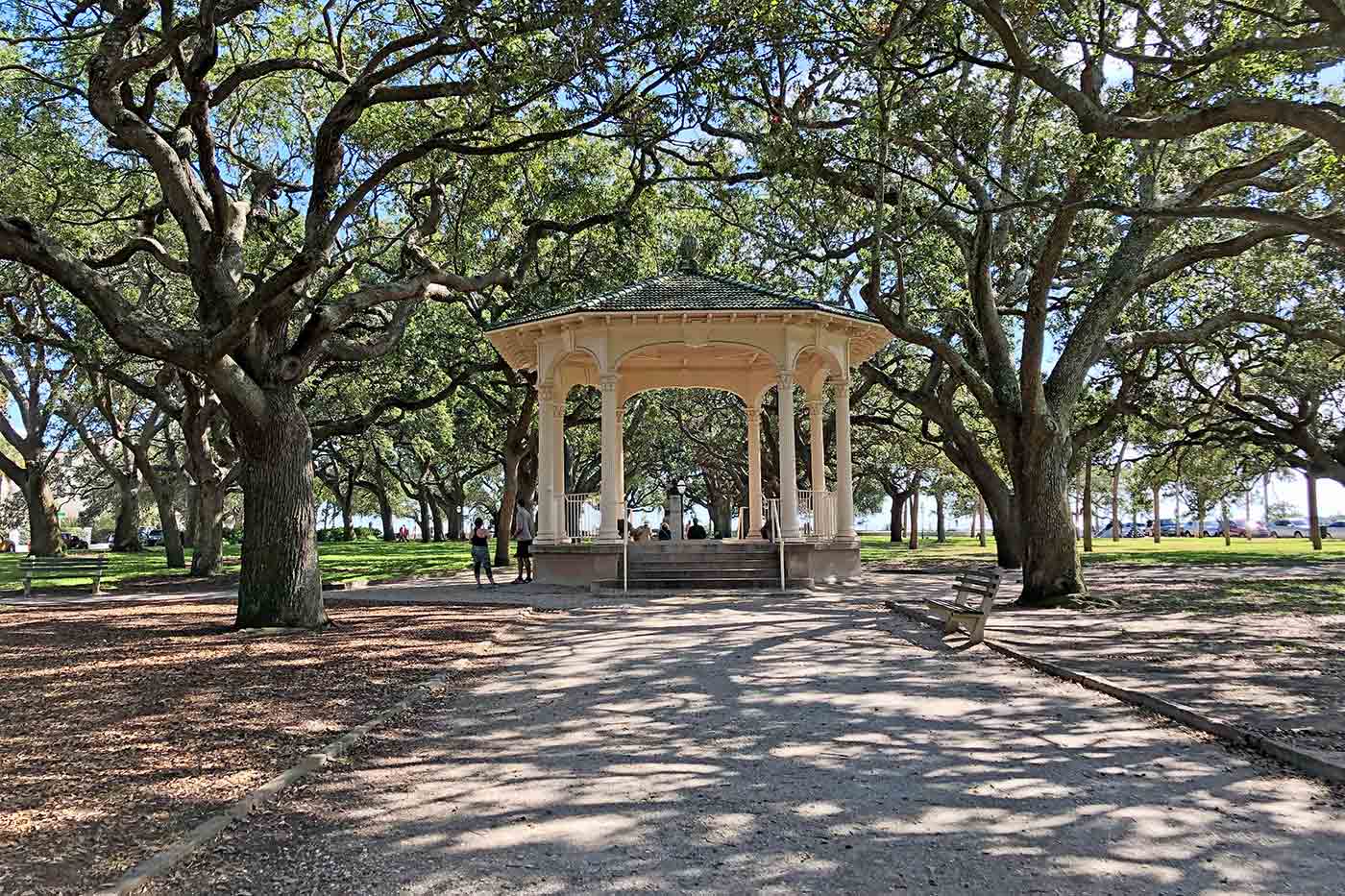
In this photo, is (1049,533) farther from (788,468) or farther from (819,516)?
(819,516)

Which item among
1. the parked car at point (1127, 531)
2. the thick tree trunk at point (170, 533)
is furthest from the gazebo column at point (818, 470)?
the parked car at point (1127, 531)

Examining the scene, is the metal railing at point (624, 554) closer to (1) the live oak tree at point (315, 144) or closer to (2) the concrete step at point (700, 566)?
(2) the concrete step at point (700, 566)

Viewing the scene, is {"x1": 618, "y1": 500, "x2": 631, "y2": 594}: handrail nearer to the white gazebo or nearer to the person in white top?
the white gazebo

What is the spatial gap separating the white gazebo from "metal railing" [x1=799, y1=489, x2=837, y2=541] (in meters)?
0.03

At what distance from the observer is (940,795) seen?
4941 mm

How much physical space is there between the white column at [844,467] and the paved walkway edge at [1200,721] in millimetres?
10374

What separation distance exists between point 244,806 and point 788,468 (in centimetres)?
1549

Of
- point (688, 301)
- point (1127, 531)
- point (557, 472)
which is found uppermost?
point (688, 301)

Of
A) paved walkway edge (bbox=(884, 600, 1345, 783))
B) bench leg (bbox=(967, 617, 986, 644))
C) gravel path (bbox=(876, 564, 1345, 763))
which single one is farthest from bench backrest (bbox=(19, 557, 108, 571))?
paved walkway edge (bbox=(884, 600, 1345, 783))

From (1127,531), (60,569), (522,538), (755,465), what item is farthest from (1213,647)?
(1127,531)

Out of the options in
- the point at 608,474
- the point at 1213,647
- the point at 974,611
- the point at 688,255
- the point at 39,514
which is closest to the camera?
the point at 1213,647

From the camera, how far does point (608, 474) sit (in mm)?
19656

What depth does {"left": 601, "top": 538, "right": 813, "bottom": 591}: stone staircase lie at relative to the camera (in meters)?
18.8

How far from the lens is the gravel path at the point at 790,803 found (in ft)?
12.6
